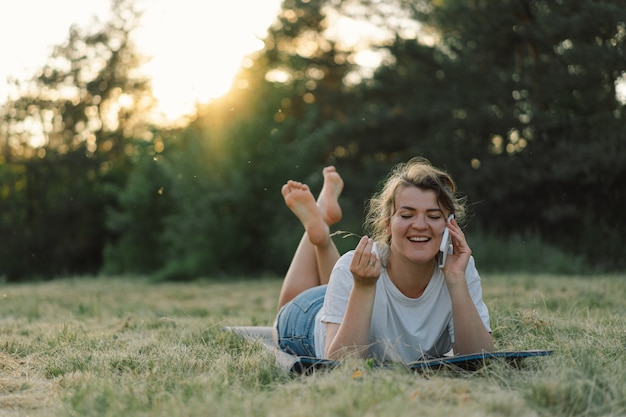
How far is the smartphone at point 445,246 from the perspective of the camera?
307 centimetres

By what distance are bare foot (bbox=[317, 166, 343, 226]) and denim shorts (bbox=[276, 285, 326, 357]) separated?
40.3 inches

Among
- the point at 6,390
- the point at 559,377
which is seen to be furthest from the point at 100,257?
the point at 559,377

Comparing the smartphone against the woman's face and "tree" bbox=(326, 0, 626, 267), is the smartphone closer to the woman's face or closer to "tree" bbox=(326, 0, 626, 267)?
the woman's face

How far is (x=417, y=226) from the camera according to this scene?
10.3 ft

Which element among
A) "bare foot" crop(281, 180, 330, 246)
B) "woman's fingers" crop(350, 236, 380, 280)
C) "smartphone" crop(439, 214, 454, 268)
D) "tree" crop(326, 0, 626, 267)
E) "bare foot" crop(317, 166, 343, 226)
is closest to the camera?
"woman's fingers" crop(350, 236, 380, 280)

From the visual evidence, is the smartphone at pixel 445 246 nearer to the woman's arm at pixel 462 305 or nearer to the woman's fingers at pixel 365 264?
the woman's arm at pixel 462 305

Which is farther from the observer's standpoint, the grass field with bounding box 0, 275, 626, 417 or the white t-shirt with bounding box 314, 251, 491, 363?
the white t-shirt with bounding box 314, 251, 491, 363

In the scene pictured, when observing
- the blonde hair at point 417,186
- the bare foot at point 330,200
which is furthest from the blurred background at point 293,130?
the blonde hair at point 417,186

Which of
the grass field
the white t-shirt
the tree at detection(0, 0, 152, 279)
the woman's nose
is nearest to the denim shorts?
the grass field

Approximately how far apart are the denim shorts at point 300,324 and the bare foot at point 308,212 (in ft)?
1.92

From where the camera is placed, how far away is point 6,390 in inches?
126

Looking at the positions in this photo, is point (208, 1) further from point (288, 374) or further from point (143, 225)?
point (288, 374)

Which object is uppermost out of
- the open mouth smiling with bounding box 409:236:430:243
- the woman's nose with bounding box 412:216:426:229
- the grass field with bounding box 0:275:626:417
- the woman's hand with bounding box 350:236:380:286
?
the woman's nose with bounding box 412:216:426:229

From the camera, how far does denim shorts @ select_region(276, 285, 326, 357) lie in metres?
3.74
